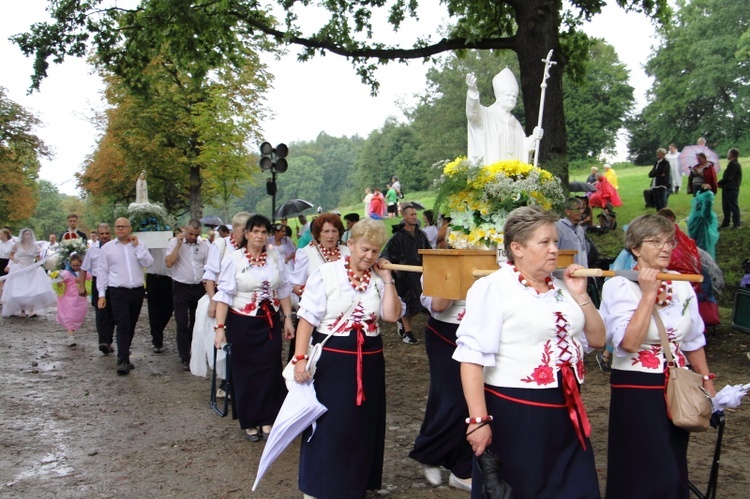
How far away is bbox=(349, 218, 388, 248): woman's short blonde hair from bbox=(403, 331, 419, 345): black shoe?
7381 millimetres

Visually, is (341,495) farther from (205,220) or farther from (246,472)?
(205,220)

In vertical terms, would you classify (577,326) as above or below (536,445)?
above

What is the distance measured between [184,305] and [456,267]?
6853 mm

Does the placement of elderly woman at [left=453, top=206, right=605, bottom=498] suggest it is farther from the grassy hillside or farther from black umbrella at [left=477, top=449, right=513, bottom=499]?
the grassy hillside

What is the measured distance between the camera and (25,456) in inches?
268

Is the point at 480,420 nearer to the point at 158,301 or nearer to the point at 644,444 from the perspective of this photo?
the point at 644,444

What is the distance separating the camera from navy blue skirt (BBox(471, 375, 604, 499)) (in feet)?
11.3

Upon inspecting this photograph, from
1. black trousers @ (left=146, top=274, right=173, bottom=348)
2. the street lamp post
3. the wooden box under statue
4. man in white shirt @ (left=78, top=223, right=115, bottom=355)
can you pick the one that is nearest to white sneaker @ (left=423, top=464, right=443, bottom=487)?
the wooden box under statue

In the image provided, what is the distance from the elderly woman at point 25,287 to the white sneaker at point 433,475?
14.3 m

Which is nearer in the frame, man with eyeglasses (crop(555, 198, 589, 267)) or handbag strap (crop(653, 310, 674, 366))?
handbag strap (crop(653, 310, 674, 366))

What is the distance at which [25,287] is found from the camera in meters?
17.6

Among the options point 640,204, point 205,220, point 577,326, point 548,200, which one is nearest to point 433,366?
point 548,200

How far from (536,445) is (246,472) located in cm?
337

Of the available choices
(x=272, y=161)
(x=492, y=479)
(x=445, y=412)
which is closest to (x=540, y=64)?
(x=445, y=412)
